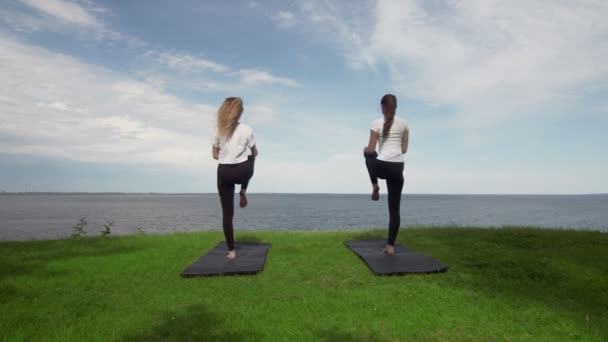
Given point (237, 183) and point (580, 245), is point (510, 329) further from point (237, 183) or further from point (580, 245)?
point (580, 245)

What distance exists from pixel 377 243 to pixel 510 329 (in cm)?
417

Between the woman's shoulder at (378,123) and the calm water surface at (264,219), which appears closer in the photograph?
the woman's shoulder at (378,123)

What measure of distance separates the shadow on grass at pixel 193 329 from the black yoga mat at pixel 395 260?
2692 mm

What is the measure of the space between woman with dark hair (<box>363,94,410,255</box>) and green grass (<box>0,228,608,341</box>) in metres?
1.41

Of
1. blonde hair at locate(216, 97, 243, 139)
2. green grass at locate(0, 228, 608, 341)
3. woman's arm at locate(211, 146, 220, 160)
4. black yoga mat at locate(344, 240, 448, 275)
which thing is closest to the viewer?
green grass at locate(0, 228, 608, 341)

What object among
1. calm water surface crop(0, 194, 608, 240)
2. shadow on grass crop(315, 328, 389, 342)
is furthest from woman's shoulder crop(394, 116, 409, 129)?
calm water surface crop(0, 194, 608, 240)

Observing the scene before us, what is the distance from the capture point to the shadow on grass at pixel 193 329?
3.42 m

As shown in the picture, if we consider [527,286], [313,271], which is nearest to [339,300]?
[313,271]

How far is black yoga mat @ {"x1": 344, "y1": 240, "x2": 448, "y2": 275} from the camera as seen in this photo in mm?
5648

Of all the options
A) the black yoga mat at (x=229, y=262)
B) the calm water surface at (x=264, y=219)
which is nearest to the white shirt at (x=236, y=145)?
the black yoga mat at (x=229, y=262)

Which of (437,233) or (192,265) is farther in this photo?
(437,233)

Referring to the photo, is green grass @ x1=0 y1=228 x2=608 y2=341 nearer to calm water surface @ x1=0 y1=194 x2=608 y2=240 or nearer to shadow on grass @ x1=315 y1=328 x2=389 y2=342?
shadow on grass @ x1=315 y1=328 x2=389 y2=342

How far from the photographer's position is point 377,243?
777cm

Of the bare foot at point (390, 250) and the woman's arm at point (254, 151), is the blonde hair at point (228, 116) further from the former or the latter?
the bare foot at point (390, 250)
